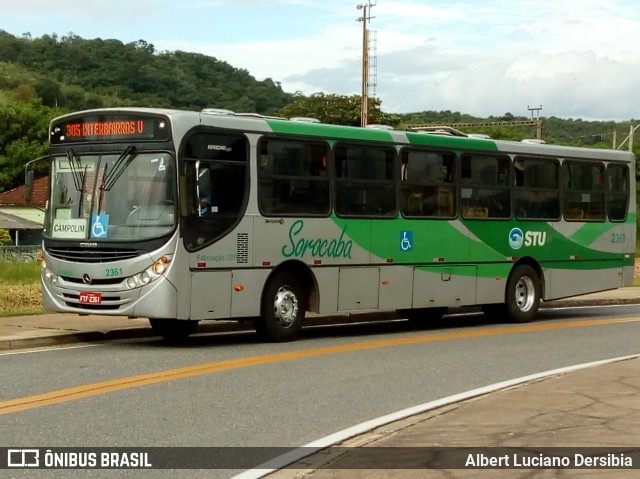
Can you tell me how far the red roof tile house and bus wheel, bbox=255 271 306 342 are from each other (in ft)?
181

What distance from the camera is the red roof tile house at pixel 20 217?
247 ft

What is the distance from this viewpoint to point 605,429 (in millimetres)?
9758

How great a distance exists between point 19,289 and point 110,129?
888cm

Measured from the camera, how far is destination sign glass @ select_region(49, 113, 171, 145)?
52.3 feet

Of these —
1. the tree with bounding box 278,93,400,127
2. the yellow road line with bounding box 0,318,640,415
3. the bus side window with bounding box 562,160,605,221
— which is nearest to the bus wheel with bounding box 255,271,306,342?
the yellow road line with bounding box 0,318,640,415

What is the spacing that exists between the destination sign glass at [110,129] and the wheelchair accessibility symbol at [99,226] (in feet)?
3.55

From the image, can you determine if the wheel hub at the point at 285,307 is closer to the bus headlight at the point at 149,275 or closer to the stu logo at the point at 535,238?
the bus headlight at the point at 149,275

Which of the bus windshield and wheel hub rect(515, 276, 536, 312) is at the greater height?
the bus windshield

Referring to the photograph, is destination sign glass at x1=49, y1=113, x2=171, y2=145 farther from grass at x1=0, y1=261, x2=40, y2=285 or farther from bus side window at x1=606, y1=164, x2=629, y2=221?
bus side window at x1=606, y1=164, x2=629, y2=221

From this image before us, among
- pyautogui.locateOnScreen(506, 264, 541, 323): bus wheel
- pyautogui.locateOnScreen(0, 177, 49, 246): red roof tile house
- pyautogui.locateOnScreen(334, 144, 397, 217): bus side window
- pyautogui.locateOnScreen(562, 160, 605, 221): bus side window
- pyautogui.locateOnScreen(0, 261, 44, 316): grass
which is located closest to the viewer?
pyautogui.locateOnScreen(334, 144, 397, 217): bus side window

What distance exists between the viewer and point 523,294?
73.6 feet

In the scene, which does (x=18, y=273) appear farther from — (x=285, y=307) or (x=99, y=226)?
(x=99, y=226)

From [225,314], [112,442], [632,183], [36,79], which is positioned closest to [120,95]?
[36,79]

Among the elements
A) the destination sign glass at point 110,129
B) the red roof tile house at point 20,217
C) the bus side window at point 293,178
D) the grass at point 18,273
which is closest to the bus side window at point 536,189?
the bus side window at point 293,178
